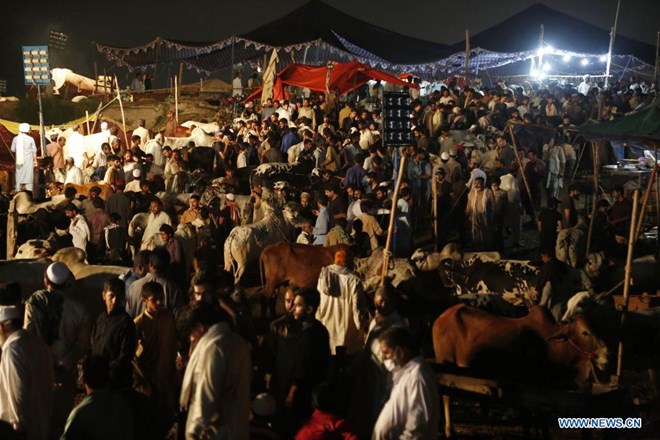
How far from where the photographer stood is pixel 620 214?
1602 centimetres

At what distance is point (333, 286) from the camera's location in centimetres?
994

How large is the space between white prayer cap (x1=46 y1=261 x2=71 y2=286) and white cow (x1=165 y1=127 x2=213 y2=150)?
16.8 metres

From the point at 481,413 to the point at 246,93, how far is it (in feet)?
86.7

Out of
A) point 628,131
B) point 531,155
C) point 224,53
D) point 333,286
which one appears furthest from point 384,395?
point 224,53

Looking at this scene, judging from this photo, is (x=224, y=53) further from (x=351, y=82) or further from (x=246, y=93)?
(x=351, y=82)

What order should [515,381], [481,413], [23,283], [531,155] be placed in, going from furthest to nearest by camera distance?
[531,155] < [23,283] < [481,413] < [515,381]

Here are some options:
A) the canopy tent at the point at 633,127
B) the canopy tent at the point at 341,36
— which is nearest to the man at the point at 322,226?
the canopy tent at the point at 633,127

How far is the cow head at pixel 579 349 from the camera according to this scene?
8789 mm

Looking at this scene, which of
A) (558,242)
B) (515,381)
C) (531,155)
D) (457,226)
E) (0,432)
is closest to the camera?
(0,432)

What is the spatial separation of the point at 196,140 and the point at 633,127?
13909mm

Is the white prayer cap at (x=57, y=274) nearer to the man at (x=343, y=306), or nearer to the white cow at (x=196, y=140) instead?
the man at (x=343, y=306)

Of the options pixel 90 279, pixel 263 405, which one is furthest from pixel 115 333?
pixel 90 279

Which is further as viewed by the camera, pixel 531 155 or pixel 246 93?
pixel 246 93

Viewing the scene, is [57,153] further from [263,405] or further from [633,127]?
[263,405]
